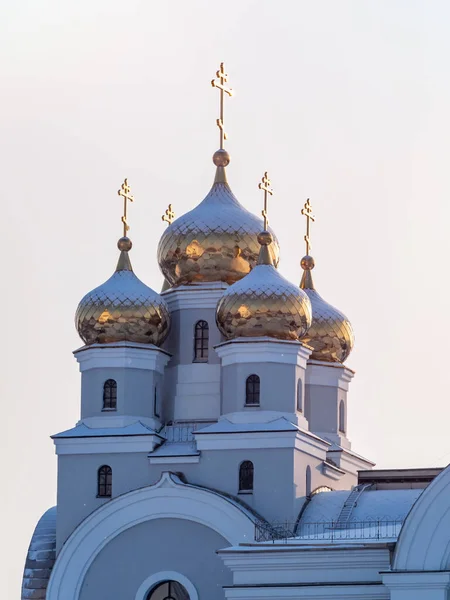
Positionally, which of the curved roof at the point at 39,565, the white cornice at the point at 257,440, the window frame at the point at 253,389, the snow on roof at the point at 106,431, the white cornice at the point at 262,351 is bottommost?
the curved roof at the point at 39,565

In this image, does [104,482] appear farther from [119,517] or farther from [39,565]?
[39,565]

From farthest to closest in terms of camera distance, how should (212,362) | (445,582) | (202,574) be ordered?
(212,362), (202,574), (445,582)

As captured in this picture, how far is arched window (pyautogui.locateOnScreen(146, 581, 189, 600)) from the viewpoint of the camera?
31844mm

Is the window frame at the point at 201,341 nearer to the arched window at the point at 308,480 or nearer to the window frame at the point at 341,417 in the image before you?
the arched window at the point at 308,480

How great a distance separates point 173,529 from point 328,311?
4.82 metres

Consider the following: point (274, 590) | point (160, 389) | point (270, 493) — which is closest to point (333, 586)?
point (274, 590)

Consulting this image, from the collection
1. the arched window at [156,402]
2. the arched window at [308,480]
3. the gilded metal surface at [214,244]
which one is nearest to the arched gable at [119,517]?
the arched window at [308,480]

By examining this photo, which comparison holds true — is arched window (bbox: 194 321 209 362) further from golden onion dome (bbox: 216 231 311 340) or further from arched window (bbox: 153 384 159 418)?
golden onion dome (bbox: 216 231 311 340)

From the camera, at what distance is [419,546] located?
91.2 ft

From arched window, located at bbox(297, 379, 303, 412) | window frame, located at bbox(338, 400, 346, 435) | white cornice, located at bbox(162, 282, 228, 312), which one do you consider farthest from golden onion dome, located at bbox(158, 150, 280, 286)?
window frame, located at bbox(338, 400, 346, 435)

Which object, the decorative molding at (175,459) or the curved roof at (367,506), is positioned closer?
the curved roof at (367,506)

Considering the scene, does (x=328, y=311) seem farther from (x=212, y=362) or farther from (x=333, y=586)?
(x=333, y=586)

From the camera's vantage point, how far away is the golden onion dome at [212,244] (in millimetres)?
33969

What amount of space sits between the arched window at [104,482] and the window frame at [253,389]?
7.21 ft
